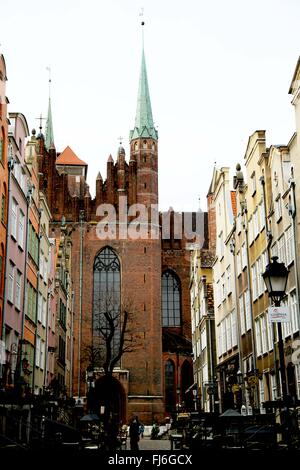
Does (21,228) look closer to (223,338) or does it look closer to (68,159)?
(223,338)

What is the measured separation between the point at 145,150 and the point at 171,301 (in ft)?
44.9

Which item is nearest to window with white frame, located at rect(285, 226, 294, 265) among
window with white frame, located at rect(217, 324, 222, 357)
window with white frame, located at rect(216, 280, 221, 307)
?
window with white frame, located at rect(216, 280, 221, 307)

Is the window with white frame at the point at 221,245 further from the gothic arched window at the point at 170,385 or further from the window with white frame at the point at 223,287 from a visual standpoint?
the gothic arched window at the point at 170,385


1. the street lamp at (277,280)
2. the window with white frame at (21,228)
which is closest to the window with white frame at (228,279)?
the window with white frame at (21,228)

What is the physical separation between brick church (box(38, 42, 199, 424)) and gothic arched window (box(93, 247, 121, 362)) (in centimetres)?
8

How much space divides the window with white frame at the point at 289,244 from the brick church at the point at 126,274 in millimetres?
31482

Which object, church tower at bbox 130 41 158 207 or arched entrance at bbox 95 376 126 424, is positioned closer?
arched entrance at bbox 95 376 126 424

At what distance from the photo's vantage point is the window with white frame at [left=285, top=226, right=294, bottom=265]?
21.0 metres

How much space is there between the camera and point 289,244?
70.1 ft

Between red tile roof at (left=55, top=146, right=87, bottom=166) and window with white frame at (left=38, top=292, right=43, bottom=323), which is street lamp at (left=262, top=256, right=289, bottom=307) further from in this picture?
red tile roof at (left=55, top=146, right=87, bottom=166)

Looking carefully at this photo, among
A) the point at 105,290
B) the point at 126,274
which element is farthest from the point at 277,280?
the point at 105,290
